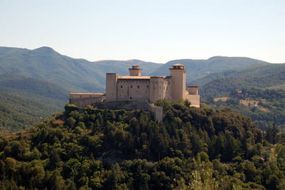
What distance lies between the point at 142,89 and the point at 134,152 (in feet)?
36.2

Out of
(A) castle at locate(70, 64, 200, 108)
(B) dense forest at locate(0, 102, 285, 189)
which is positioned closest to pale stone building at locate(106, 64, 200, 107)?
(A) castle at locate(70, 64, 200, 108)

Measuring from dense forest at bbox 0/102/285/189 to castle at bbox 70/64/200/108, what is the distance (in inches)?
110

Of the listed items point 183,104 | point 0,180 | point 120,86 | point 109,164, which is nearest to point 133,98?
point 120,86

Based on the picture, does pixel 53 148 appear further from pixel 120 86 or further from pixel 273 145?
pixel 273 145

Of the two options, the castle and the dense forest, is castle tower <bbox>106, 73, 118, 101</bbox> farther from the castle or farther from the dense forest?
the dense forest

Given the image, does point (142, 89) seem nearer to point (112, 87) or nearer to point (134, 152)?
point (112, 87)

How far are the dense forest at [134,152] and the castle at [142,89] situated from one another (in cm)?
279

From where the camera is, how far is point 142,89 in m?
79.9

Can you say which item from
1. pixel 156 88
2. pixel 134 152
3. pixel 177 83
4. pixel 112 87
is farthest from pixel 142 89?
pixel 134 152

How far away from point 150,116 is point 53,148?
14771 millimetres

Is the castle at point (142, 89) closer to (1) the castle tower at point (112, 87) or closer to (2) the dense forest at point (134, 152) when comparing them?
(1) the castle tower at point (112, 87)

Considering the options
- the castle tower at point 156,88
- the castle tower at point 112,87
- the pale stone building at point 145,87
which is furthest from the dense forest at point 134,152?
the castle tower at point 112,87

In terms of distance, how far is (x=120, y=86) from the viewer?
264 feet

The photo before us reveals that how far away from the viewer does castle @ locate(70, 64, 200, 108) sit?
7938cm
